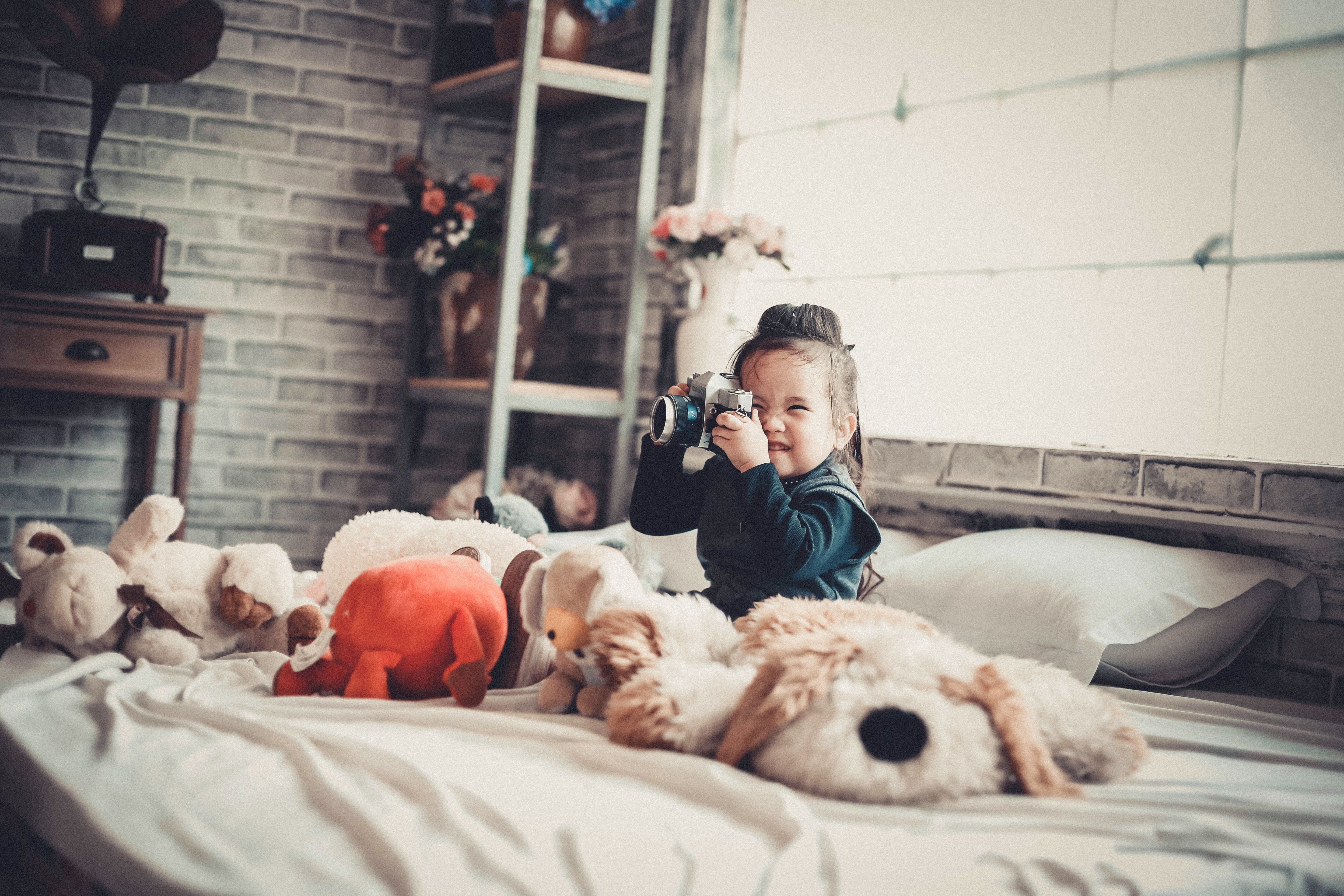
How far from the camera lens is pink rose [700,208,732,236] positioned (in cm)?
212

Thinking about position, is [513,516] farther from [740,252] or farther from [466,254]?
[466,254]

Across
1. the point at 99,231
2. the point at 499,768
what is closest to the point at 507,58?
the point at 99,231

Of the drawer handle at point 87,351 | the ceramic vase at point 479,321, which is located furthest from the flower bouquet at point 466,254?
the drawer handle at point 87,351

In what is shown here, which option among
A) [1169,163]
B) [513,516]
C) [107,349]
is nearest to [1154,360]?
[1169,163]

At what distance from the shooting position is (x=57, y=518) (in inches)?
97.4

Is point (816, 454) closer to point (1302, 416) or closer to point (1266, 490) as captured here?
point (1266, 490)

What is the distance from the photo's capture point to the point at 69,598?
1.04 meters

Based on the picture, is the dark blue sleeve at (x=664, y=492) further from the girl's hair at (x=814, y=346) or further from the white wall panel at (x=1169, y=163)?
the white wall panel at (x=1169, y=163)

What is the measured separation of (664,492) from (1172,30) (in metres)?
1.25

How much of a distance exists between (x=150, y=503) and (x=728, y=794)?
2.61 ft

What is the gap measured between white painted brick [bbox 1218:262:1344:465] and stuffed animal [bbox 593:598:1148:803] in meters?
0.89

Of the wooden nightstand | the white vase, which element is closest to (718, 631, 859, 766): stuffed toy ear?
the white vase

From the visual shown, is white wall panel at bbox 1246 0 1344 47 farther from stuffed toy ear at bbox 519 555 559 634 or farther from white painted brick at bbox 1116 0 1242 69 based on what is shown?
stuffed toy ear at bbox 519 555 559 634

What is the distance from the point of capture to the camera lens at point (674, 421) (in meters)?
1.17
